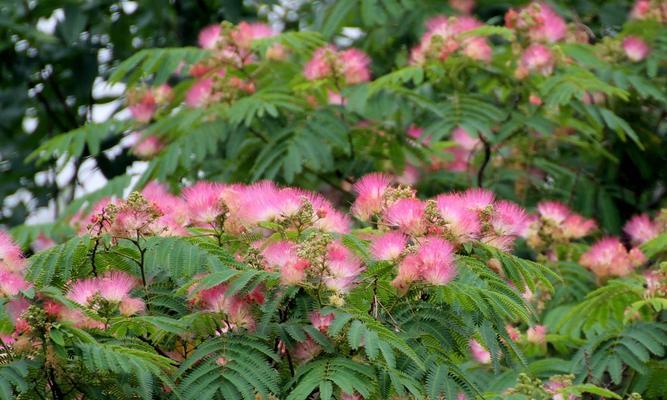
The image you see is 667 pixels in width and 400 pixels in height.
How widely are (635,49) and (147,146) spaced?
2.86 metres

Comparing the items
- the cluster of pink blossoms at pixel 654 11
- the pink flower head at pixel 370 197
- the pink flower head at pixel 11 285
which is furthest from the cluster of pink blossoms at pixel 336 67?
the pink flower head at pixel 11 285

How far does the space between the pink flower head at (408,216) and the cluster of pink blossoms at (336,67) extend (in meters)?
2.58

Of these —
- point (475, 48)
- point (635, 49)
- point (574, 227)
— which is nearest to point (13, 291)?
point (574, 227)

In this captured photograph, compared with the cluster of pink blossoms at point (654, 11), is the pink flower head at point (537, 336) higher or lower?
lower

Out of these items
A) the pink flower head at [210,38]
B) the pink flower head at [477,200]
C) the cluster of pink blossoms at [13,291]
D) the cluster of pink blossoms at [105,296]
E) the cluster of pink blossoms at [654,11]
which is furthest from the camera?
the cluster of pink blossoms at [654,11]

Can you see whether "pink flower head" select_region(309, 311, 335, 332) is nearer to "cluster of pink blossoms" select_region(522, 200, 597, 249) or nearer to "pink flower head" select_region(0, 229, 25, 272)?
"pink flower head" select_region(0, 229, 25, 272)

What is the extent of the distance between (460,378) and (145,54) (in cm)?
367

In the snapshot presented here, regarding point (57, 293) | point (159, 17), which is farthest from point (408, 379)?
point (159, 17)

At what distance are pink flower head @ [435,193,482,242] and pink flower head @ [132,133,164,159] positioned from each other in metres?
3.42

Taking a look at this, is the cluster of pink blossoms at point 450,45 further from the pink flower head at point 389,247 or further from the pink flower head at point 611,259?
the pink flower head at point 389,247

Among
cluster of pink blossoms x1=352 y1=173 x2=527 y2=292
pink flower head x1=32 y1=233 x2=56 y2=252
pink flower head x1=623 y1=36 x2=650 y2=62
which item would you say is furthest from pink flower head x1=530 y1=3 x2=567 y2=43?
pink flower head x1=32 y1=233 x2=56 y2=252

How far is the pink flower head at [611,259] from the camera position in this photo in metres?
6.40

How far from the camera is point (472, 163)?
26.7 ft

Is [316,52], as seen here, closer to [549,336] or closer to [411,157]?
[411,157]
